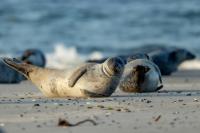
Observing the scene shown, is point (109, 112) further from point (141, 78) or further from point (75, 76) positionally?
point (141, 78)

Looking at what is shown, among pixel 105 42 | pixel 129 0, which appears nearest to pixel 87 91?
pixel 105 42

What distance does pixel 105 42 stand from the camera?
23297mm

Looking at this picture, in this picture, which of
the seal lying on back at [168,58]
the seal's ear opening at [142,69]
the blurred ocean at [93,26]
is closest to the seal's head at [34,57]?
the seal lying on back at [168,58]

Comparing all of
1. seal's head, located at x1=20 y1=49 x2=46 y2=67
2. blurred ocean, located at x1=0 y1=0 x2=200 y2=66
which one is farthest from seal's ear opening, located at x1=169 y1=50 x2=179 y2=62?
blurred ocean, located at x1=0 y1=0 x2=200 y2=66

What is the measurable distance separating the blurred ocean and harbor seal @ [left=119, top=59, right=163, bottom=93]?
29.3 feet

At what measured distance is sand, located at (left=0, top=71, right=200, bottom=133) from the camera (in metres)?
6.42

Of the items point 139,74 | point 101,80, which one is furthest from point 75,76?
point 139,74

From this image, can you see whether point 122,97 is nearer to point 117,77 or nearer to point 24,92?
point 117,77

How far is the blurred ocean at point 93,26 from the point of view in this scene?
2220cm

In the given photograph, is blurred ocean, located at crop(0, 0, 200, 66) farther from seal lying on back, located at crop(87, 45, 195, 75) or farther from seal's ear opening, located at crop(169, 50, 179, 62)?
seal's ear opening, located at crop(169, 50, 179, 62)

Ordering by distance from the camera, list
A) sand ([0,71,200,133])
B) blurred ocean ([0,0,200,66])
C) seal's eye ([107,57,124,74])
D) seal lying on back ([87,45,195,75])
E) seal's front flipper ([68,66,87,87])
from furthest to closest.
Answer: blurred ocean ([0,0,200,66]) → seal lying on back ([87,45,195,75]) → seal's front flipper ([68,66,87,87]) → seal's eye ([107,57,124,74]) → sand ([0,71,200,133])

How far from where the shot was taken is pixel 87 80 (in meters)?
8.55

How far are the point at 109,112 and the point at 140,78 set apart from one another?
2098 millimetres

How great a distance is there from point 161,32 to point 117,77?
55.6ft
